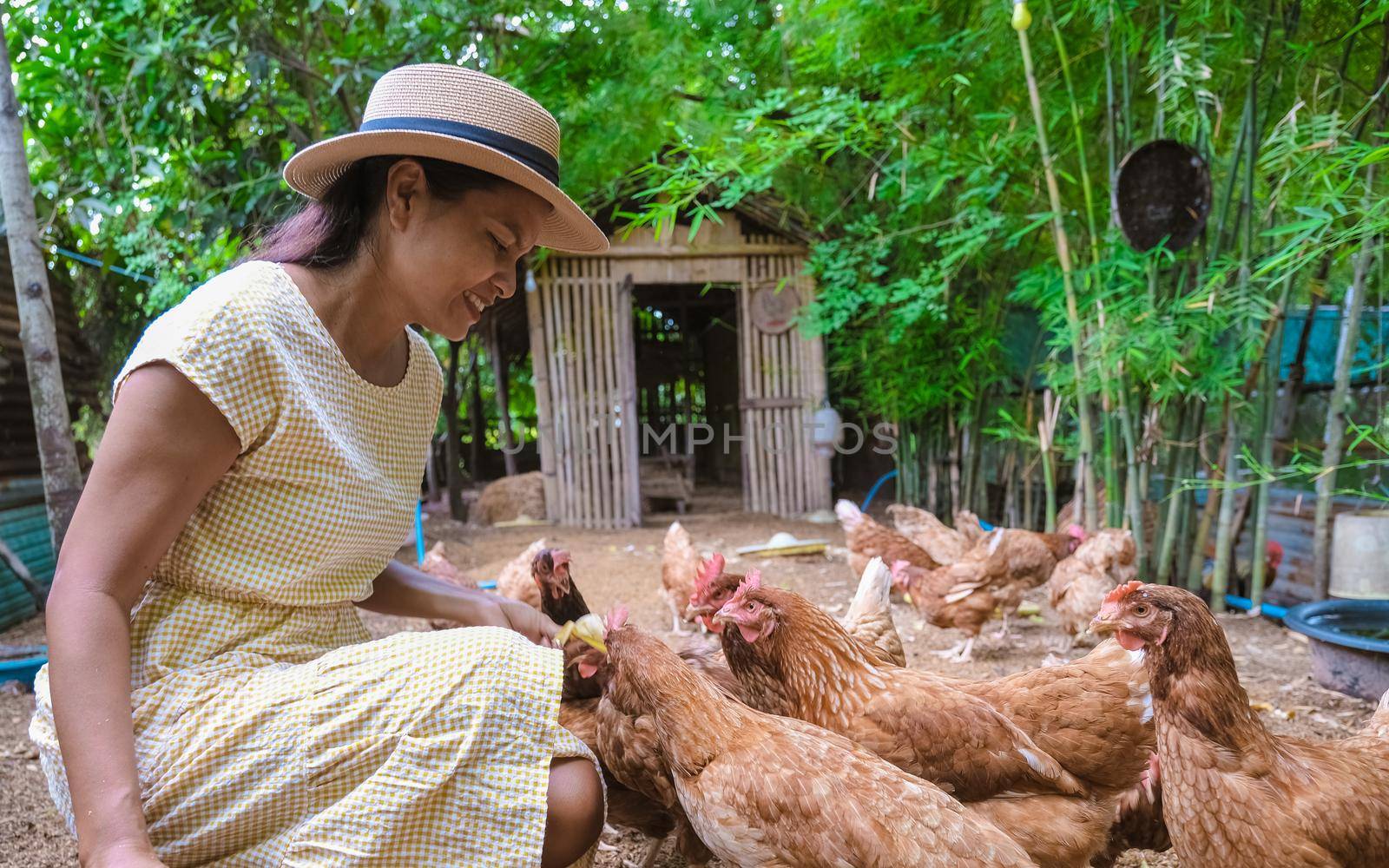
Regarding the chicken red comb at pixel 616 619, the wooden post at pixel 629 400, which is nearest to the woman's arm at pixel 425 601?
the chicken red comb at pixel 616 619

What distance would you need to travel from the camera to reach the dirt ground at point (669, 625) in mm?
2607

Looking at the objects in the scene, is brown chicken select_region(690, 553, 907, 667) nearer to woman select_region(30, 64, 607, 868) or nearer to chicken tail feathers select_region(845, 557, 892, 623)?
chicken tail feathers select_region(845, 557, 892, 623)

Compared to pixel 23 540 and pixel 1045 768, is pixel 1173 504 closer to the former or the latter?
pixel 1045 768

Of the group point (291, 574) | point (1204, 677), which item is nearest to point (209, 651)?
point (291, 574)

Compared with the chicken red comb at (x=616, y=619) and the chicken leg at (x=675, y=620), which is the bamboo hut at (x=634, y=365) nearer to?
the chicken leg at (x=675, y=620)

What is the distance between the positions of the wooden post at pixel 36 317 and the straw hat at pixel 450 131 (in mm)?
2816

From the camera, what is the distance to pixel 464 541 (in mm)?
8688

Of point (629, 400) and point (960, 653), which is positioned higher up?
point (629, 400)

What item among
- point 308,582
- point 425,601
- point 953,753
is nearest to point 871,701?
point 953,753

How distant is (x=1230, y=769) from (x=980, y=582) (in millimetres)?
2835

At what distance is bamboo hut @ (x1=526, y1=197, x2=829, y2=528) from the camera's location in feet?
29.8

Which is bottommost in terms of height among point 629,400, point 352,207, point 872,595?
point 872,595

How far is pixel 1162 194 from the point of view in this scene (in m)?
3.96

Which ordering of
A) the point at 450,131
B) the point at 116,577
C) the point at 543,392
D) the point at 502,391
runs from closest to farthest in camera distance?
the point at 116,577, the point at 450,131, the point at 543,392, the point at 502,391
